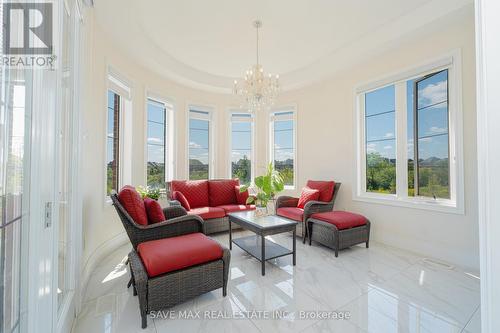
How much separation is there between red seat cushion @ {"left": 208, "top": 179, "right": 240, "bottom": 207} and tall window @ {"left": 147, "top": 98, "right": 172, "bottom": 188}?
102cm

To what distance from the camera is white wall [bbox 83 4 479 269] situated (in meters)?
2.59

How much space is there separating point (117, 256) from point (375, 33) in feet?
16.1

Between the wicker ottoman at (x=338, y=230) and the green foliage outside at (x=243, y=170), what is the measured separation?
229 cm

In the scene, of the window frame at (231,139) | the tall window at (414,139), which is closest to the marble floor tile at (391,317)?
the tall window at (414,139)

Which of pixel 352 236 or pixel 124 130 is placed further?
pixel 124 130

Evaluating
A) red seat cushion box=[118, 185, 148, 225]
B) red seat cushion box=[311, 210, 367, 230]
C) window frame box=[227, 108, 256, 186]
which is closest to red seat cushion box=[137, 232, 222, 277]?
red seat cushion box=[118, 185, 148, 225]

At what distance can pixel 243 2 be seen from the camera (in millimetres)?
2711

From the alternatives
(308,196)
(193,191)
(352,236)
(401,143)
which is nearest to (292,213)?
(308,196)

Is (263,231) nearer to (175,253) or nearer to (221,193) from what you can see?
(175,253)

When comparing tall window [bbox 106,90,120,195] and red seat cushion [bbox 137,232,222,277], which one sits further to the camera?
tall window [bbox 106,90,120,195]

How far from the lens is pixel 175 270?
5.91ft

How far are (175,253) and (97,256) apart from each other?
5.26 feet

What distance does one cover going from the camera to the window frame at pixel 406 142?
270 centimetres

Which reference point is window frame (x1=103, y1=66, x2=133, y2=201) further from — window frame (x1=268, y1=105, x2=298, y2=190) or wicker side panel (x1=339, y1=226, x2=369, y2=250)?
wicker side panel (x1=339, y1=226, x2=369, y2=250)
